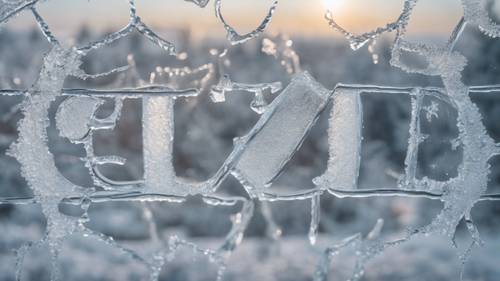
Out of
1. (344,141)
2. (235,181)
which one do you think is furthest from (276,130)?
(235,181)

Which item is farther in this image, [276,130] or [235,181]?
[235,181]

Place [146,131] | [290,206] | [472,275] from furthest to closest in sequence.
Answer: [290,206] → [472,275] → [146,131]

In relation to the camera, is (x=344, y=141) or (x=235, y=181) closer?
(x=344, y=141)

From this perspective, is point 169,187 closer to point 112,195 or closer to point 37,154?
point 112,195

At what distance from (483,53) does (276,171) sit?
163 cm

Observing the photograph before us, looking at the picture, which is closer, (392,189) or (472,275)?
(392,189)

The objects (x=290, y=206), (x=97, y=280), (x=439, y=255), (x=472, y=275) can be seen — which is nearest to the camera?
(x=472, y=275)

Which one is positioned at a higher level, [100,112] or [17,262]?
[100,112]

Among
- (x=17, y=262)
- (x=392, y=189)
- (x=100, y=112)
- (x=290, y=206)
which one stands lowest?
(x=17, y=262)

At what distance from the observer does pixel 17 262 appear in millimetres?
863

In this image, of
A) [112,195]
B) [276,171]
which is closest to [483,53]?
[276,171]

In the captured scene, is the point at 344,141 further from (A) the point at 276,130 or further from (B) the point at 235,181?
(B) the point at 235,181

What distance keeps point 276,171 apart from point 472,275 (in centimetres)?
85

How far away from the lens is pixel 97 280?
81.3 inches
